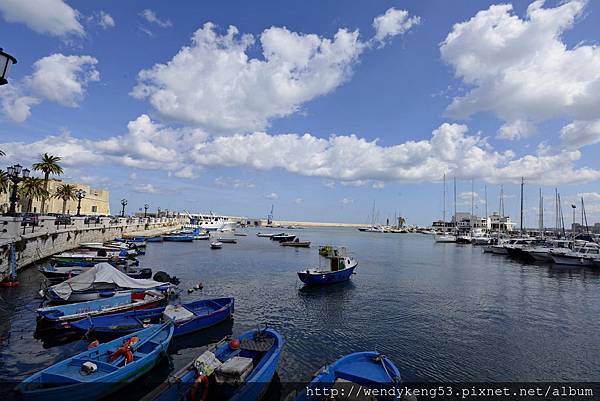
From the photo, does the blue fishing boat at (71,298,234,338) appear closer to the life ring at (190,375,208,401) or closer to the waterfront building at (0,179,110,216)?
the life ring at (190,375,208,401)

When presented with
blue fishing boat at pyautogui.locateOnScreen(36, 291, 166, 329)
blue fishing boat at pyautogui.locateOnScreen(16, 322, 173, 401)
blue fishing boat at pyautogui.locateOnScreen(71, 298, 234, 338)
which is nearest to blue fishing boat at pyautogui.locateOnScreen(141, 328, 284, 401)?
blue fishing boat at pyautogui.locateOnScreen(16, 322, 173, 401)

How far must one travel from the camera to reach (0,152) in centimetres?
3681

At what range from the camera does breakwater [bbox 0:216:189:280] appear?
2924 cm

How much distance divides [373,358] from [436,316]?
15.2 metres

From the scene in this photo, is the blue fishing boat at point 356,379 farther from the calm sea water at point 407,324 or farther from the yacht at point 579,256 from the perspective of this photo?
the yacht at point 579,256

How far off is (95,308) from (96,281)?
385 cm

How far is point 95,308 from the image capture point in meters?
21.2

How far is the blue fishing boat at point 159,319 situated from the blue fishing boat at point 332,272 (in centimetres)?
1375

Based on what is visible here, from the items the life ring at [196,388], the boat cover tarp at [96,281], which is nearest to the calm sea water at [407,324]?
the boat cover tarp at [96,281]

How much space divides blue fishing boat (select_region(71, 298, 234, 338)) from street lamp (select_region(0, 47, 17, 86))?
13.9 meters

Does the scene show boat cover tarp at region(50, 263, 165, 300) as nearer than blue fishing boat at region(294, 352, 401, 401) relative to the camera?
No

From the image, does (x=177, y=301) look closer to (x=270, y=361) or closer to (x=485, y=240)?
(x=270, y=361)

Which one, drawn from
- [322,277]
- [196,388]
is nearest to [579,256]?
[322,277]

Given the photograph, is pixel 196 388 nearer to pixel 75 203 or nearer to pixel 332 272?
pixel 332 272
